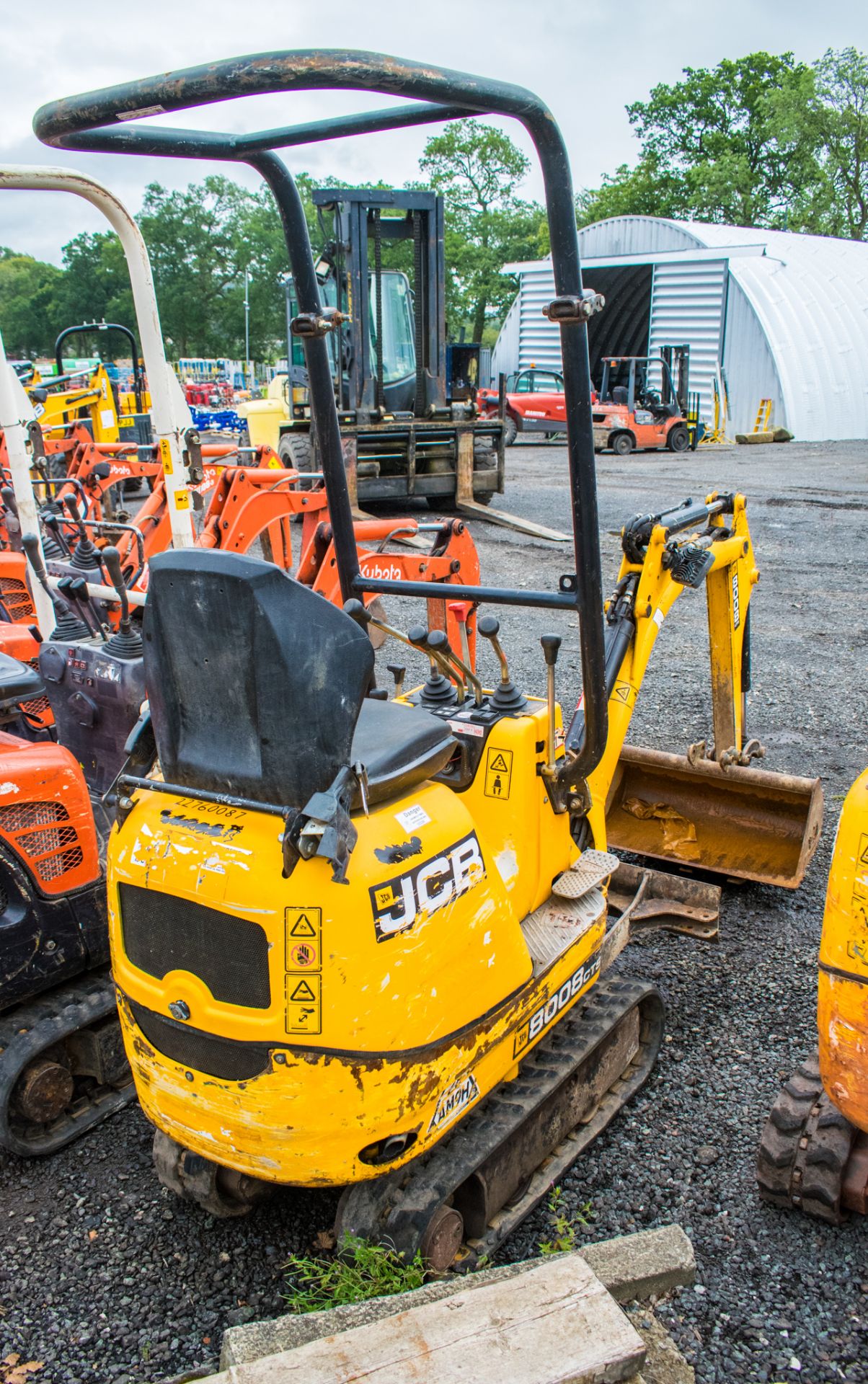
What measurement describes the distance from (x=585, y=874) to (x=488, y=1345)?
1508mm

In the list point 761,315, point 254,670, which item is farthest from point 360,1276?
point 761,315

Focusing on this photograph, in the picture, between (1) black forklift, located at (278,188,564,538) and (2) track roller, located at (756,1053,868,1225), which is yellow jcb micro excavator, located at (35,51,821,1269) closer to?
(2) track roller, located at (756,1053,868,1225)

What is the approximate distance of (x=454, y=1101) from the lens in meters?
2.56

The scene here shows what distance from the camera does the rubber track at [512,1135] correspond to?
8.27 feet

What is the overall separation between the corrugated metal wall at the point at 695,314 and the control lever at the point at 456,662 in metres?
24.5

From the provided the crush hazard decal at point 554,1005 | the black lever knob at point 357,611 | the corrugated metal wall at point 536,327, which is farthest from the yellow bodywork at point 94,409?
the corrugated metal wall at point 536,327

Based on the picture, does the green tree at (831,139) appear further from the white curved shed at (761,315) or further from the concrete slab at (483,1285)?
the concrete slab at (483,1285)

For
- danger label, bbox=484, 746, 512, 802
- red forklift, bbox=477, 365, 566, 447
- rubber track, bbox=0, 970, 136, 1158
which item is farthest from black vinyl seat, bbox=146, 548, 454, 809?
Answer: red forklift, bbox=477, 365, 566, 447

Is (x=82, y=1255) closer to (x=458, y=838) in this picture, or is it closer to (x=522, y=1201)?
(x=522, y=1201)

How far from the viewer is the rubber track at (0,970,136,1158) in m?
3.17

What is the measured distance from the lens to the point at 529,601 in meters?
2.94

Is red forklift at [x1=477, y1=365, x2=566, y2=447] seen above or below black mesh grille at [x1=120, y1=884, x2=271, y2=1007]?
above

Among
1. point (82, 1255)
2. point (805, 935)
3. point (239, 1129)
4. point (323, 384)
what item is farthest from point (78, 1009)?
point (805, 935)

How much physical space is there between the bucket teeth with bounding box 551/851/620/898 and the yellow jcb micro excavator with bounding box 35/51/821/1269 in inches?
6.2
